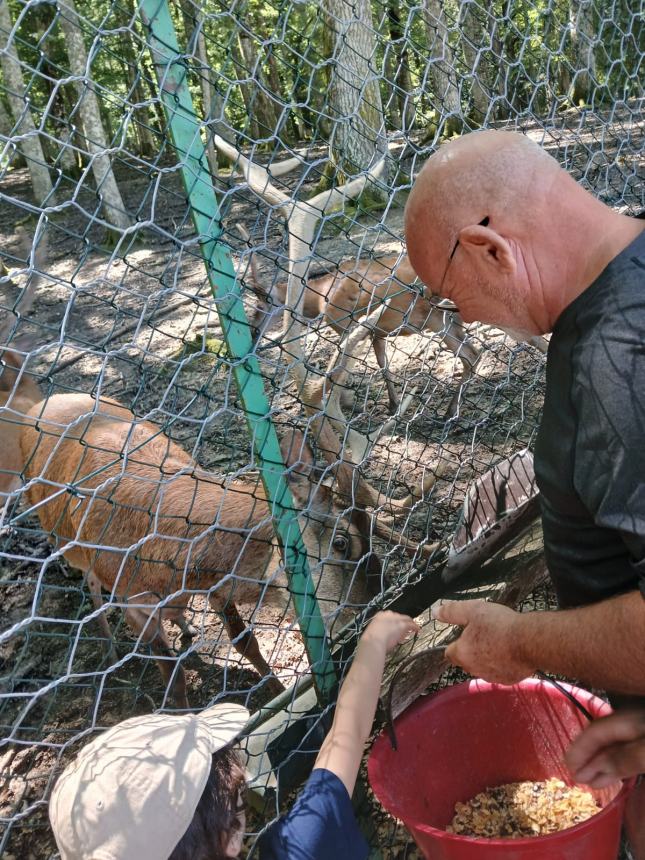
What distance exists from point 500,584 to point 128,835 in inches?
71.6

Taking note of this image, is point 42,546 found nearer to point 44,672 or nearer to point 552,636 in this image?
point 44,672

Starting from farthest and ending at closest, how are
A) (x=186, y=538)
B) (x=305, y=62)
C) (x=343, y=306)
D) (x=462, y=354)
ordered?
(x=343, y=306) < (x=462, y=354) < (x=186, y=538) < (x=305, y=62)

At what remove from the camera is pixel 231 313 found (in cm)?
204

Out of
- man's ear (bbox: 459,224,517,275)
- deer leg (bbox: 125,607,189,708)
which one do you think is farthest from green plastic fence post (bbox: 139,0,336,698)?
deer leg (bbox: 125,607,189,708)

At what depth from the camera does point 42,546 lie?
5285mm

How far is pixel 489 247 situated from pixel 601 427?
0.45m

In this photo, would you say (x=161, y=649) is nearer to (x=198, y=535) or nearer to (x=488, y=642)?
(x=198, y=535)

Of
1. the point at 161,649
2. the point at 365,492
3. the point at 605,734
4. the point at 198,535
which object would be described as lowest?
the point at 161,649

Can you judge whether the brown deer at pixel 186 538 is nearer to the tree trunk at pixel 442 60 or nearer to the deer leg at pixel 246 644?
the deer leg at pixel 246 644

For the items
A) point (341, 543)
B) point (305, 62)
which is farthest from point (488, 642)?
point (305, 62)

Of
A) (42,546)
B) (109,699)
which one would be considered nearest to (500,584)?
(109,699)

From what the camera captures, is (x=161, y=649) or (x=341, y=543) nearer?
(x=341, y=543)

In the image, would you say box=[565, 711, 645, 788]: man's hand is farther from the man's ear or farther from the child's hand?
the man's ear

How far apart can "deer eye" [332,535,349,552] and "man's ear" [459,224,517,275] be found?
176 cm
